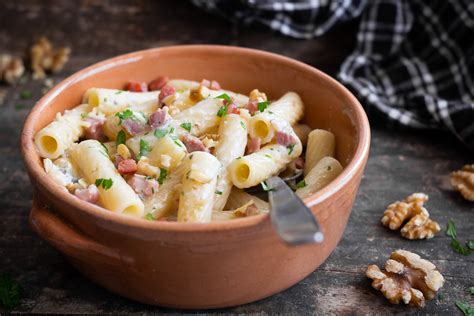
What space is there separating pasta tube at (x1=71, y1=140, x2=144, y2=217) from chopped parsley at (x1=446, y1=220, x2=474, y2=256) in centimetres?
80

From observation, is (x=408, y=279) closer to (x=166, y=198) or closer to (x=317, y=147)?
(x=317, y=147)

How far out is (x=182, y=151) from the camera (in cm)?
142

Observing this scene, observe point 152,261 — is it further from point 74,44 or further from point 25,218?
point 74,44

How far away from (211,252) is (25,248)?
0.62 meters

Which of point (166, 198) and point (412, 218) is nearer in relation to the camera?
point (166, 198)

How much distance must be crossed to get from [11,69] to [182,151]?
1.22m

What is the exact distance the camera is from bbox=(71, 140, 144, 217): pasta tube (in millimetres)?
1320

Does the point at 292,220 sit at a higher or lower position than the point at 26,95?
higher

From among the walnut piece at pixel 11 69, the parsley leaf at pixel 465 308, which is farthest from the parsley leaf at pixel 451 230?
the walnut piece at pixel 11 69

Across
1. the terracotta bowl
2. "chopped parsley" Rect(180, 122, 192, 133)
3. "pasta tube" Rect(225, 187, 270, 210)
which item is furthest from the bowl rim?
"chopped parsley" Rect(180, 122, 192, 133)

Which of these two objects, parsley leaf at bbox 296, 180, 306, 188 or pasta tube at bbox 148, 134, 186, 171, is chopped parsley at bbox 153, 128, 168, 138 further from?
parsley leaf at bbox 296, 180, 306, 188

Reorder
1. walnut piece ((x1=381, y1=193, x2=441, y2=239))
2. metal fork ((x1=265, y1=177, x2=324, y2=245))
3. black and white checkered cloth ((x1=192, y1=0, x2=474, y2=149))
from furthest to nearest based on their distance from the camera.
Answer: black and white checkered cloth ((x1=192, y1=0, x2=474, y2=149)), walnut piece ((x1=381, y1=193, x2=441, y2=239)), metal fork ((x1=265, y1=177, x2=324, y2=245))

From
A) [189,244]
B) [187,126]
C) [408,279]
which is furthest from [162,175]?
[408,279]

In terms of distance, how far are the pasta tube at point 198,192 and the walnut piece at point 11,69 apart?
1.25m
